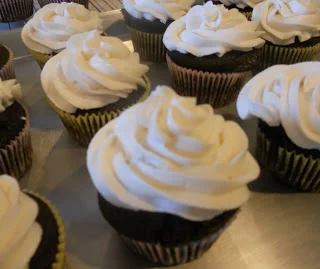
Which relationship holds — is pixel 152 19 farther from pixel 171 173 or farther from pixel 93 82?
pixel 171 173

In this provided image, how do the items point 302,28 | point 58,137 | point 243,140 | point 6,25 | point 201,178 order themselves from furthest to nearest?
1. point 6,25
2. point 302,28
3. point 58,137
4. point 243,140
5. point 201,178

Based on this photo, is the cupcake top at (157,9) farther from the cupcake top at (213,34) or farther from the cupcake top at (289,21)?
the cupcake top at (289,21)

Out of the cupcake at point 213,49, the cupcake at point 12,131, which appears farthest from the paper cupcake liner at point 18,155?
the cupcake at point 213,49

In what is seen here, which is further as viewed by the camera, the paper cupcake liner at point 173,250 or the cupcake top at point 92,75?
the cupcake top at point 92,75

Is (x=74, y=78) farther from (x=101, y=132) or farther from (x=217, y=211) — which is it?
(x=217, y=211)

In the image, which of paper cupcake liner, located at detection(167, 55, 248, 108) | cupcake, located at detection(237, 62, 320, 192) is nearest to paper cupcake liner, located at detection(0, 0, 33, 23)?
paper cupcake liner, located at detection(167, 55, 248, 108)

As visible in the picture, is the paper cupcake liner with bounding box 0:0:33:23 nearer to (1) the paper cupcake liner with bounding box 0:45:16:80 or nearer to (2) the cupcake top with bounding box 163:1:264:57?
(1) the paper cupcake liner with bounding box 0:45:16:80

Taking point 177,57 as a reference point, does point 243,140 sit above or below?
above

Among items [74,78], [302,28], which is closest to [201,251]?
[74,78]
